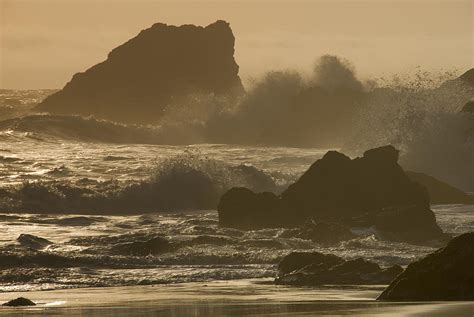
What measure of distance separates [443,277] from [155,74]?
135m

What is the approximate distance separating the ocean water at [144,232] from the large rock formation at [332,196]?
1275 mm

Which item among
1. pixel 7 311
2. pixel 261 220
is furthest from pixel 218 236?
pixel 7 311

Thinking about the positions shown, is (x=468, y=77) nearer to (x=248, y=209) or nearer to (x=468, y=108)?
(x=468, y=108)

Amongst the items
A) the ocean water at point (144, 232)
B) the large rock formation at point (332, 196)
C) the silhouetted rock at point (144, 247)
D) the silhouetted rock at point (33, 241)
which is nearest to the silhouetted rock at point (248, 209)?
the large rock formation at point (332, 196)

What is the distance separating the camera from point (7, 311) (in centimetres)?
2378

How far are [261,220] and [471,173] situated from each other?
2486 cm

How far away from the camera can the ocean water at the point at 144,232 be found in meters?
32.8

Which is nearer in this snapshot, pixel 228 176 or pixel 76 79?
pixel 228 176

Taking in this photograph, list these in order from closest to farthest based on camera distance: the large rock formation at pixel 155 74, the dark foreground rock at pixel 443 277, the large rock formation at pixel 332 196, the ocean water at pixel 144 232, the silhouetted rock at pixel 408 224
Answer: the dark foreground rock at pixel 443 277 → the ocean water at pixel 144 232 → the silhouetted rock at pixel 408 224 → the large rock formation at pixel 332 196 → the large rock formation at pixel 155 74

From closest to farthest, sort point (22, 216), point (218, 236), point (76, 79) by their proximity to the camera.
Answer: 1. point (218, 236)
2. point (22, 216)
3. point (76, 79)

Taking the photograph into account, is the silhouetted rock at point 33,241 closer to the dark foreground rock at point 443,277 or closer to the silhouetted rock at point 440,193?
the dark foreground rock at point 443,277

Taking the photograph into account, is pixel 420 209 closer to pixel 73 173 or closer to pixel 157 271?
pixel 157 271

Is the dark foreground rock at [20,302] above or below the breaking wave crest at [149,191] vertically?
below

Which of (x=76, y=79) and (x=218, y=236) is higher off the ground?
(x=76, y=79)
